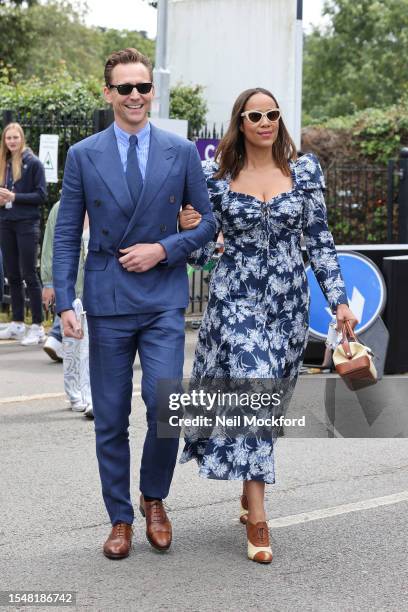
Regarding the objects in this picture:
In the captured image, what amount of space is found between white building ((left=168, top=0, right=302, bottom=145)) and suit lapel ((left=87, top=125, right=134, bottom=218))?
11652mm

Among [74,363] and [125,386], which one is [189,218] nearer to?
[125,386]

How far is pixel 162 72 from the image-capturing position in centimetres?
1419

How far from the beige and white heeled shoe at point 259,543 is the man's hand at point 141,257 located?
3.75 ft

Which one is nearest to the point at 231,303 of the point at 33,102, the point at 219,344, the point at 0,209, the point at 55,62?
the point at 219,344

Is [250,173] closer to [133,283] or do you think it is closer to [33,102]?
[133,283]

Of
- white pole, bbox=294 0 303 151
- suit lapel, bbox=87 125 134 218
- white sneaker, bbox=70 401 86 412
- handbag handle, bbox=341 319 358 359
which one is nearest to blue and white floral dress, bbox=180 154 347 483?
handbag handle, bbox=341 319 358 359

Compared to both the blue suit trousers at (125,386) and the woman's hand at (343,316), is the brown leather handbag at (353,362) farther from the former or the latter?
the blue suit trousers at (125,386)

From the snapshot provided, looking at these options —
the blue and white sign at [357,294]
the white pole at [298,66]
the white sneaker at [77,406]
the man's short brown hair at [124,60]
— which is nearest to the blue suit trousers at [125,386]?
the man's short brown hair at [124,60]

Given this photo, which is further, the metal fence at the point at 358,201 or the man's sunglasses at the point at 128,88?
the metal fence at the point at 358,201

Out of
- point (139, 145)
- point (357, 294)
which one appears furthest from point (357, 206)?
point (139, 145)

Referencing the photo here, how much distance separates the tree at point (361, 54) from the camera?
46.7 metres

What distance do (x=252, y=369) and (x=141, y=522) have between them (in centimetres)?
99

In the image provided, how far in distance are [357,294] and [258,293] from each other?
13.7ft

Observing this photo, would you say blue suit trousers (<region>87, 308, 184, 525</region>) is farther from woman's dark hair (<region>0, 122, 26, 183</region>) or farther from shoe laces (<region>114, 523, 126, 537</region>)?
woman's dark hair (<region>0, 122, 26, 183</region>)
